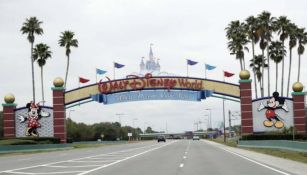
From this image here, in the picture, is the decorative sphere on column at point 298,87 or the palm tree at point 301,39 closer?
the decorative sphere on column at point 298,87

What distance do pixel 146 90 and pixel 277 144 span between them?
83.6ft

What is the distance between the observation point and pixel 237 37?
284 ft

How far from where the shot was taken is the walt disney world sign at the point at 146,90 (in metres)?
70.8

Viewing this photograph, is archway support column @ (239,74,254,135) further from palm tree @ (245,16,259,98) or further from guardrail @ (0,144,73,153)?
A: guardrail @ (0,144,73,153)

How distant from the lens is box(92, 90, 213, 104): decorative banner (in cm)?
7200

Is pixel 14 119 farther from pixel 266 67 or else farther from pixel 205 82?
pixel 266 67

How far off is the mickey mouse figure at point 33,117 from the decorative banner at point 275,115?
86.3 ft

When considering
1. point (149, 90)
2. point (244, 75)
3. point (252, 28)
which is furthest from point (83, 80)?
point (252, 28)

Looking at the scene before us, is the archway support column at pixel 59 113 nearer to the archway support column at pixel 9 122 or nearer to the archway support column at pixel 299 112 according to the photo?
the archway support column at pixel 9 122

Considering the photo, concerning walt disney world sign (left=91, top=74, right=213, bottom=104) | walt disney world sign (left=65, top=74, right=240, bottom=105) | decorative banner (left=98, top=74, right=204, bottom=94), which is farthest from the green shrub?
decorative banner (left=98, top=74, right=204, bottom=94)

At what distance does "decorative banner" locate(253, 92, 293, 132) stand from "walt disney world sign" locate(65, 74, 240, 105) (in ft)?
19.3

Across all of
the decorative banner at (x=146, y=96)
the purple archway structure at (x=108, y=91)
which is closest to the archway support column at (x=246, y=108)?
the purple archway structure at (x=108, y=91)

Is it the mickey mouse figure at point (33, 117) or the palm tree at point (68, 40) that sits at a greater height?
the palm tree at point (68, 40)

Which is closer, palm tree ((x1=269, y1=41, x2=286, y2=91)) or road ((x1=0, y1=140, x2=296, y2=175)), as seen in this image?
road ((x1=0, y1=140, x2=296, y2=175))
